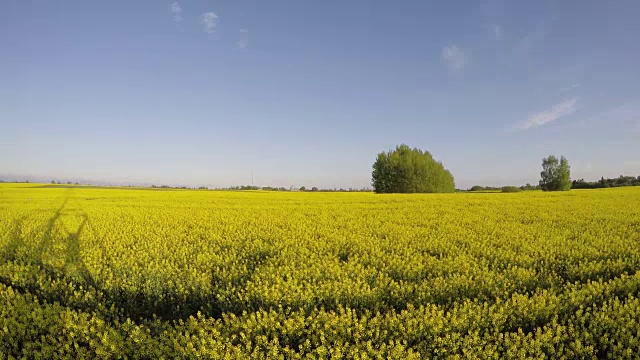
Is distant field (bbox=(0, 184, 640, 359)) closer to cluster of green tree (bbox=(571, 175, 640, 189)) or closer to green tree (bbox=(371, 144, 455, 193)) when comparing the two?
green tree (bbox=(371, 144, 455, 193))

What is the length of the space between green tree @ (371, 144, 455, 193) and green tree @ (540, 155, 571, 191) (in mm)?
19714

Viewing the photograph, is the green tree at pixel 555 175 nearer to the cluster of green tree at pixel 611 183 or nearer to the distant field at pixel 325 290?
the cluster of green tree at pixel 611 183

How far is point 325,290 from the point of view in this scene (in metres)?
6.23

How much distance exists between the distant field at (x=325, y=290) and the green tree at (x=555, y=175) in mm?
69392

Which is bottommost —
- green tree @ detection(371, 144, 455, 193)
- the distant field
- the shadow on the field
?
the shadow on the field

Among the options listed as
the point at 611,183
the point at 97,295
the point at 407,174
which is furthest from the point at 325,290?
the point at 611,183

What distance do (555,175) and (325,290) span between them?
8465cm

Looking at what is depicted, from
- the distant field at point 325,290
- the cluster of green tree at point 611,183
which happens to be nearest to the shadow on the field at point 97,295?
the distant field at point 325,290

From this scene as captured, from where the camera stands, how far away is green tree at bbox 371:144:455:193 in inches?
2756

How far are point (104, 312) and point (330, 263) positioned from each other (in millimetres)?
4220

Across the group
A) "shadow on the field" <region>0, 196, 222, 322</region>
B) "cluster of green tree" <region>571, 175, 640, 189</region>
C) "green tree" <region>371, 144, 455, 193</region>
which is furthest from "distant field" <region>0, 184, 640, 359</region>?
"cluster of green tree" <region>571, 175, 640, 189</region>

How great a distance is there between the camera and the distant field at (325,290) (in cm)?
469

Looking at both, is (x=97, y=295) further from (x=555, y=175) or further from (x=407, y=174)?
(x=555, y=175)

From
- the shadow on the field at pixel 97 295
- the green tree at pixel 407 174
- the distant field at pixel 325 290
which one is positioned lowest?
the shadow on the field at pixel 97 295
